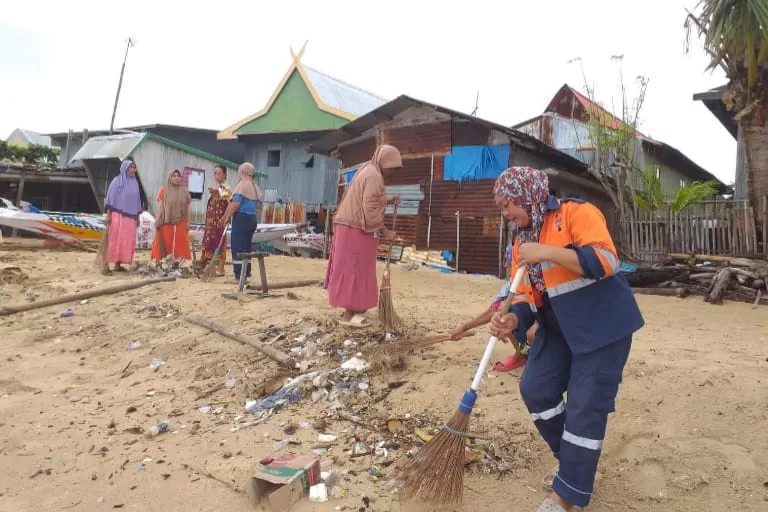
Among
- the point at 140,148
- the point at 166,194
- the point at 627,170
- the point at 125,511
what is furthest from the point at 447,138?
the point at 125,511

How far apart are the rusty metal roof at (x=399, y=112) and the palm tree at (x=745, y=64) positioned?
374 centimetres

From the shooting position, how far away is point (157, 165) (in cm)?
1552

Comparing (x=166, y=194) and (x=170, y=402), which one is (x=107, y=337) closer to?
(x=170, y=402)

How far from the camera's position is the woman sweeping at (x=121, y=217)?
8.05 metres

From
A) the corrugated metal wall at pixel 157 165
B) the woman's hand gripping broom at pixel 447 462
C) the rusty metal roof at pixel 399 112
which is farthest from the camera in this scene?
the corrugated metal wall at pixel 157 165

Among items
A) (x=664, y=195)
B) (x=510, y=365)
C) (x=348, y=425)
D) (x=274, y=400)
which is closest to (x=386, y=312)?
(x=510, y=365)

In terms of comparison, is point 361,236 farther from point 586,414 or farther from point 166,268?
point 166,268

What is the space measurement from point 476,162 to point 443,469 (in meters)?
10.0

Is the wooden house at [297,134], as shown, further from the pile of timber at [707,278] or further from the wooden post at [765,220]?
the wooden post at [765,220]

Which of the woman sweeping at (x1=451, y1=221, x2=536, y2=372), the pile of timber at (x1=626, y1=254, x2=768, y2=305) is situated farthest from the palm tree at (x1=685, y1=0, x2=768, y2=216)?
the woman sweeping at (x1=451, y1=221, x2=536, y2=372)

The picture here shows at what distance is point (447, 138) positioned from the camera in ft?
40.1

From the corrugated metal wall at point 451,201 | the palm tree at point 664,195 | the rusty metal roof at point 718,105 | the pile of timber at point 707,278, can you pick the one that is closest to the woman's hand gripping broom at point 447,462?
the pile of timber at point 707,278

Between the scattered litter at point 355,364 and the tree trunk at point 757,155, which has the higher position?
the tree trunk at point 757,155

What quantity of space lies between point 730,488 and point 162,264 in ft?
24.9
